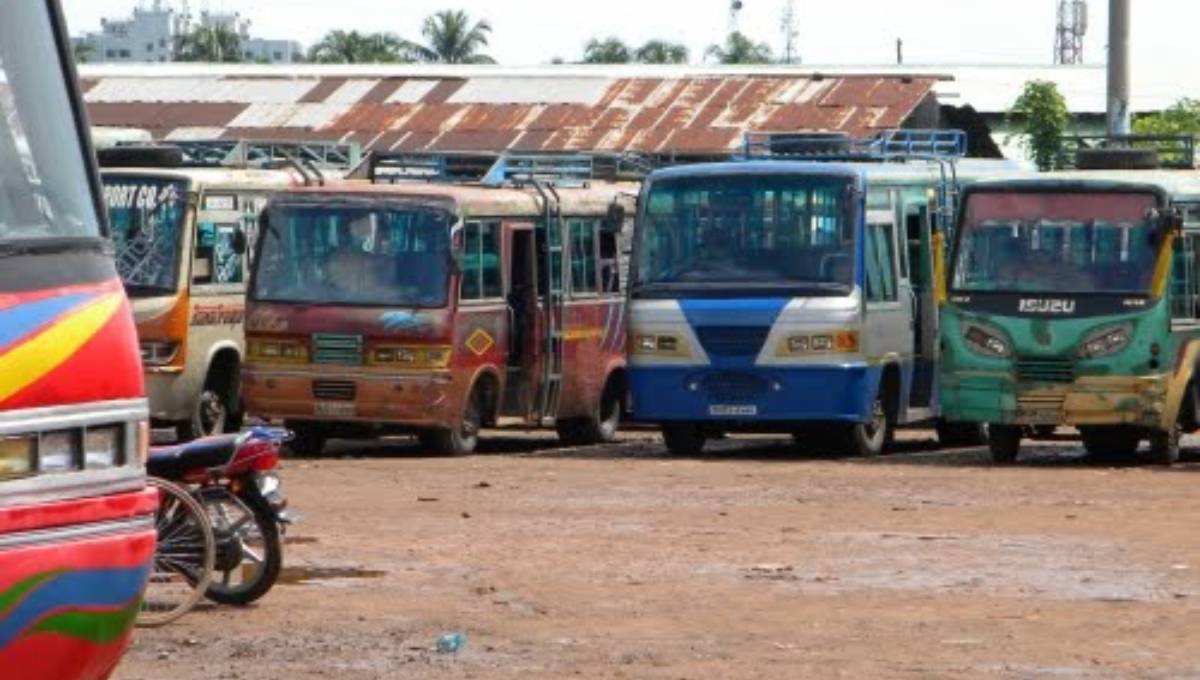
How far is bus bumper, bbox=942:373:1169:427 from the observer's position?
2422cm

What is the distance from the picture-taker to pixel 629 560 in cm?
1655

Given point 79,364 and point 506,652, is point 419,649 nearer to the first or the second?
point 506,652

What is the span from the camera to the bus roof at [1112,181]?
24.9 m

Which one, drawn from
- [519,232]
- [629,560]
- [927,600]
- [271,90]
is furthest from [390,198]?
[271,90]

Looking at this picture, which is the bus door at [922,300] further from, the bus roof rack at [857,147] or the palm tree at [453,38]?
the palm tree at [453,38]

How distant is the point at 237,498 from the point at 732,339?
11.3 m

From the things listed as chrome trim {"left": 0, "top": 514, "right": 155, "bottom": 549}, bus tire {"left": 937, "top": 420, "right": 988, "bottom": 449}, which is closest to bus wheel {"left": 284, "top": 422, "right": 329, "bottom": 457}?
bus tire {"left": 937, "top": 420, "right": 988, "bottom": 449}

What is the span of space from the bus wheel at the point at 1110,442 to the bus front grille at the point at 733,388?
8.59ft

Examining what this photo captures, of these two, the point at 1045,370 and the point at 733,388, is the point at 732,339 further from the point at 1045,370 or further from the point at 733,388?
the point at 1045,370

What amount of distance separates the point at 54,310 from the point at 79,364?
15cm

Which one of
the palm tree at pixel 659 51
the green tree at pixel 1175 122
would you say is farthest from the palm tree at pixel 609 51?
the green tree at pixel 1175 122

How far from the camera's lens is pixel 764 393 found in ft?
82.9

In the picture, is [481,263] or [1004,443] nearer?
[1004,443]

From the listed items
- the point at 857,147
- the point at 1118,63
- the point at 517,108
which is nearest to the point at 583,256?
the point at 857,147
